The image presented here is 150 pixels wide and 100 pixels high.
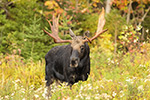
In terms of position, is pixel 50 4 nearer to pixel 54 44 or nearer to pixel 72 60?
pixel 54 44

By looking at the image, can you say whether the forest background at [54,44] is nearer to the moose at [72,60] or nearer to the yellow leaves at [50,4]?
the yellow leaves at [50,4]

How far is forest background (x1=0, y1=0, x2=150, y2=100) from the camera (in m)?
4.41

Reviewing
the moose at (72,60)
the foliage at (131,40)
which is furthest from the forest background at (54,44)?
the moose at (72,60)

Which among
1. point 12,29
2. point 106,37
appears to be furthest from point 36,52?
point 106,37

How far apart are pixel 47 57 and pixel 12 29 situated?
738cm

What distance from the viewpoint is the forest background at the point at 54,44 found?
4410 millimetres

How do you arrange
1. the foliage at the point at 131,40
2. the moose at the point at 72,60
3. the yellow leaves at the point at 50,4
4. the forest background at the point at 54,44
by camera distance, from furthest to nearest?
1. the yellow leaves at the point at 50,4
2. the foliage at the point at 131,40
3. the moose at the point at 72,60
4. the forest background at the point at 54,44

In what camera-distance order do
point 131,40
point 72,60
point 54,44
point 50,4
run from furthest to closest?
point 50,4 → point 54,44 → point 131,40 → point 72,60

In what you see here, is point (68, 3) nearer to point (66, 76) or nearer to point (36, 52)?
point (36, 52)

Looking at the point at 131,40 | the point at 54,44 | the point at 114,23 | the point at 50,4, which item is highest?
the point at 50,4

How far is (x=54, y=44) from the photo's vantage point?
11742mm

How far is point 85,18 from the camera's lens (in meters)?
15.6

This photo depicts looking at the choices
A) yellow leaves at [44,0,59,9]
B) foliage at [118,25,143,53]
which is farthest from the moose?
yellow leaves at [44,0,59,9]

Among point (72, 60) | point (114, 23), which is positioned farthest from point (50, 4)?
point (72, 60)
